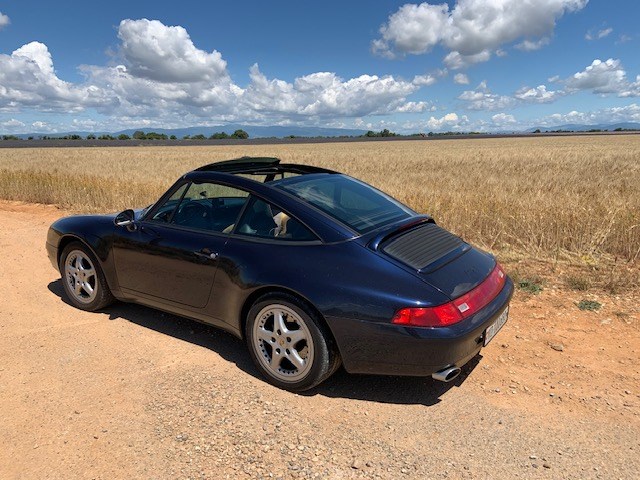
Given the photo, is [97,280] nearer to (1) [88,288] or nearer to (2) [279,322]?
(1) [88,288]

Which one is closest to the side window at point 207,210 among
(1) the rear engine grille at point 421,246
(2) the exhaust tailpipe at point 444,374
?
(1) the rear engine grille at point 421,246

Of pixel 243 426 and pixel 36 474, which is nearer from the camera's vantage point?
pixel 36 474

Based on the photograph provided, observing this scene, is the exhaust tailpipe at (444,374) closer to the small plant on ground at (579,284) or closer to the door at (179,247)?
the door at (179,247)

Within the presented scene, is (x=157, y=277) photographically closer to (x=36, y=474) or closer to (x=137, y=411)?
(x=137, y=411)

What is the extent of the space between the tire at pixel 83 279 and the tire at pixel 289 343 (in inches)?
74.8

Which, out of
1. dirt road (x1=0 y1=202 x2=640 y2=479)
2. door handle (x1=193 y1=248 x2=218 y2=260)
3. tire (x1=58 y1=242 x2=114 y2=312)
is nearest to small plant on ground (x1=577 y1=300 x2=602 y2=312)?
dirt road (x1=0 y1=202 x2=640 y2=479)

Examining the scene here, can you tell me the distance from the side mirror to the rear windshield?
1.44 meters

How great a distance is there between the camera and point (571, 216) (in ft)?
21.4

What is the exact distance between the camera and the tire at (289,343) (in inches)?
117

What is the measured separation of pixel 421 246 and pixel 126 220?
8.38 ft

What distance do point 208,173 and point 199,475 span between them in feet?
7.53

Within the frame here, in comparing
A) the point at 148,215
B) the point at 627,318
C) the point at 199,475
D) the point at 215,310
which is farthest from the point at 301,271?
the point at 627,318

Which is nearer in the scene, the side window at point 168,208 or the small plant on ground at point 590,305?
the side window at point 168,208

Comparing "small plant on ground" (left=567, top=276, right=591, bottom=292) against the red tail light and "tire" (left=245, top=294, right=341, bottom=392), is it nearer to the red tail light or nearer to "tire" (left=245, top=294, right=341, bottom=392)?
the red tail light
